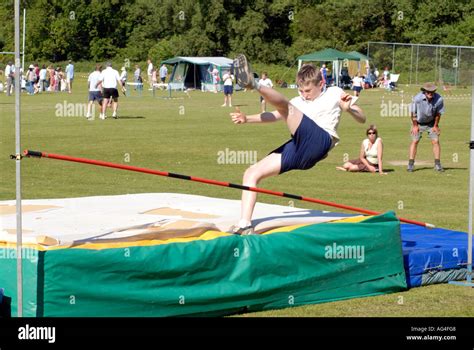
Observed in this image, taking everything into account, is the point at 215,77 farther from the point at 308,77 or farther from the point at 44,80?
the point at 308,77

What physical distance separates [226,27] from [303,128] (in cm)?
7648

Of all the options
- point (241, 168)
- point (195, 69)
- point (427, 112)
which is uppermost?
point (195, 69)

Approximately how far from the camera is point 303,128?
970 centimetres

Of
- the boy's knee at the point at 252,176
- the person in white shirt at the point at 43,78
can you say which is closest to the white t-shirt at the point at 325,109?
the boy's knee at the point at 252,176

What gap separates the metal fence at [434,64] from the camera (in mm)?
58438

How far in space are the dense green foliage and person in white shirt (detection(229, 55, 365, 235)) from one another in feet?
213

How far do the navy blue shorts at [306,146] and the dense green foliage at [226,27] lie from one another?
65.1 metres

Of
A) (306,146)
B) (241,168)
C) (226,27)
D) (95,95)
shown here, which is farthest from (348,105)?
(226,27)

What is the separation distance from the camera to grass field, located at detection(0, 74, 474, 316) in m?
9.97

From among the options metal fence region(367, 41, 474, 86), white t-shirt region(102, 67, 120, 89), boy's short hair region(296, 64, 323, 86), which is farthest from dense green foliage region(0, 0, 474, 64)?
boy's short hair region(296, 64, 323, 86)

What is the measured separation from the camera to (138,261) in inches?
327

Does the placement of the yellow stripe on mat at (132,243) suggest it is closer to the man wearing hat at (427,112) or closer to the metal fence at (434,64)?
the man wearing hat at (427,112)
